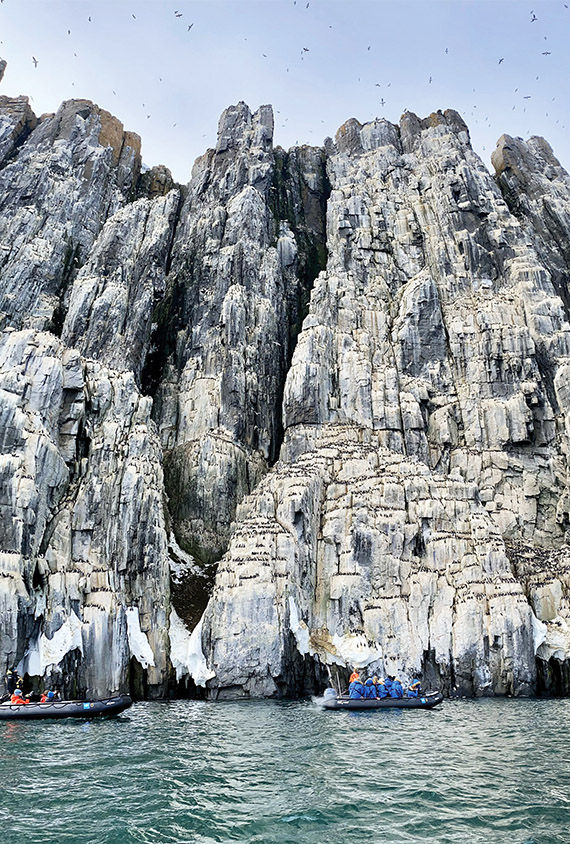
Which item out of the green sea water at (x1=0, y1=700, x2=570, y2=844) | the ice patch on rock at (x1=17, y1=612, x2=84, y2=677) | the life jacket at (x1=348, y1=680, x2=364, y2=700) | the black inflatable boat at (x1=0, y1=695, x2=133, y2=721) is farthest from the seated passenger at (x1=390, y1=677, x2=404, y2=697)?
the ice patch on rock at (x1=17, y1=612, x2=84, y2=677)

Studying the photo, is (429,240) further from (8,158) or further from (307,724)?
(307,724)

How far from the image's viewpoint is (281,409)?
91625 mm

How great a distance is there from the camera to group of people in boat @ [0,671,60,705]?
4584 cm

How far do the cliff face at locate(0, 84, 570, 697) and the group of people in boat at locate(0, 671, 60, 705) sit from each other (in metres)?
1.29

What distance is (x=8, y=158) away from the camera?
116 meters

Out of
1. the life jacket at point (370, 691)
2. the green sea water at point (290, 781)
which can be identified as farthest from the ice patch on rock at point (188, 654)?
the green sea water at point (290, 781)

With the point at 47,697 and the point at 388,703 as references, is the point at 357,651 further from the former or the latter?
the point at 47,697

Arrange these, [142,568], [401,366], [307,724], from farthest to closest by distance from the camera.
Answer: [401,366] → [142,568] → [307,724]

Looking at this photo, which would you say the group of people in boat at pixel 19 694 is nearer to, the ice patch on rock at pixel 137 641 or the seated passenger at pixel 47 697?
the seated passenger at pixel 47 697

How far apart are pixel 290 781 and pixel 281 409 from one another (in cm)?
6805

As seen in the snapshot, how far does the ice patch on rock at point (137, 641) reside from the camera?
5831cm

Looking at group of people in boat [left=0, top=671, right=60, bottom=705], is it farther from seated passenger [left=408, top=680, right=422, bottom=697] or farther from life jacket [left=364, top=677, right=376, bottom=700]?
seated passenger [left=408, top=680, right=422, bottom=697]

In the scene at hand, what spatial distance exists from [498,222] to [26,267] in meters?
72.1

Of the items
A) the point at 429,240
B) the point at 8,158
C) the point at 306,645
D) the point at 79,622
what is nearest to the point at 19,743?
the point at 79,622
